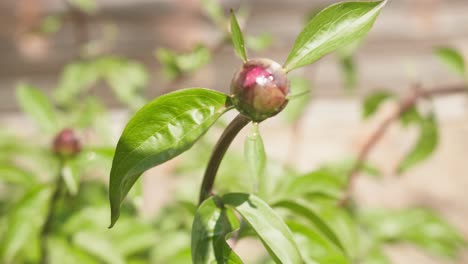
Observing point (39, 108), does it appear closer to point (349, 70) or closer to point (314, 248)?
point (314, 248)

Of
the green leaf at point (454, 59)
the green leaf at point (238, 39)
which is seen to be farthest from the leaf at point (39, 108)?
the green leaf at point (454, 59)

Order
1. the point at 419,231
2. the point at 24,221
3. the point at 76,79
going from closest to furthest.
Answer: the point at 24,221, the point at 419,231, the point at 76,79

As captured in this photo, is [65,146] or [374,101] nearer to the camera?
[65,146]

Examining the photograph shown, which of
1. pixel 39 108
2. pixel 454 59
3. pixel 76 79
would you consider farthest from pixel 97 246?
pixel 454 59

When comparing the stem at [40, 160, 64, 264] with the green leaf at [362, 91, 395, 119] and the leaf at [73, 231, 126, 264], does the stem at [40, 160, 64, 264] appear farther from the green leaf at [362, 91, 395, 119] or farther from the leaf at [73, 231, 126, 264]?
the green leaf at [362, 91, 395, 119]

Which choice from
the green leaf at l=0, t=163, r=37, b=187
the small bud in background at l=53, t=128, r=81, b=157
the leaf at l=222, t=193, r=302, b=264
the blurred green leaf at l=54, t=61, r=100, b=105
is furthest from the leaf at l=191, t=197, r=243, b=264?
the blurred green leaf at l=54, t=61, r=100, b=105

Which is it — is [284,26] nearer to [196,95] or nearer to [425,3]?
[425,3]

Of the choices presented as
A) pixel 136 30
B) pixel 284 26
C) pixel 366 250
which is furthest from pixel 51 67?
pixel 366 250
